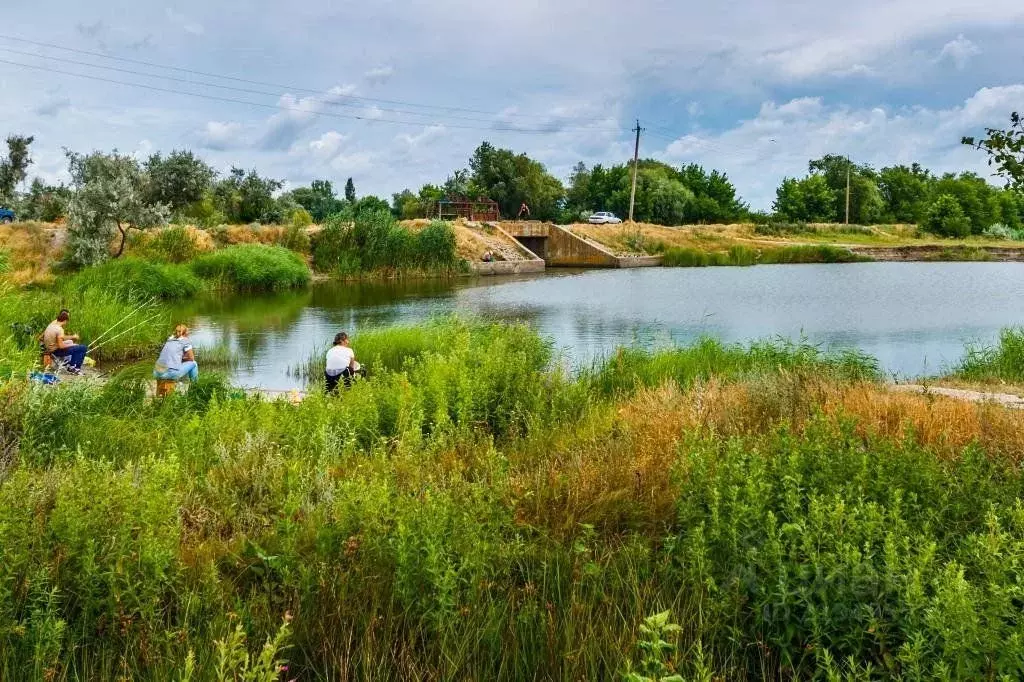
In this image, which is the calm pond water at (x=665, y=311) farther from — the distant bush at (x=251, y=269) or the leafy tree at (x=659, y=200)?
the leafy tree at (x=659, y=200)

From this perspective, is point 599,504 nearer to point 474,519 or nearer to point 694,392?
point 474,519

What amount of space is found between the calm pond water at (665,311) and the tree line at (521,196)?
683cm

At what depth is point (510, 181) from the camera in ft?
237

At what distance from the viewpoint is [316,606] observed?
3395 millimetres

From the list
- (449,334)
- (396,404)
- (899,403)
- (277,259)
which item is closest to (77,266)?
(277,259)

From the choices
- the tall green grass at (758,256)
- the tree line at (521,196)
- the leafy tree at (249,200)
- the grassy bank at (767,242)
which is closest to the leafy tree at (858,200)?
the tree line at (521,196)

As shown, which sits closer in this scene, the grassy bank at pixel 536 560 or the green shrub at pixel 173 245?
the grassy bank at pixel 536 560

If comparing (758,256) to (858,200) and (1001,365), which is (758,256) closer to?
(858,200)

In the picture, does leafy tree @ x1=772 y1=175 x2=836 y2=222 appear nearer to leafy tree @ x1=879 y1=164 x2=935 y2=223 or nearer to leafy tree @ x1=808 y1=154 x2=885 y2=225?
leafy tree @ x1=808 y1=154 x2=885 y2=225

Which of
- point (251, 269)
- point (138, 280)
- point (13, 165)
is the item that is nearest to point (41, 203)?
point (13, 165)

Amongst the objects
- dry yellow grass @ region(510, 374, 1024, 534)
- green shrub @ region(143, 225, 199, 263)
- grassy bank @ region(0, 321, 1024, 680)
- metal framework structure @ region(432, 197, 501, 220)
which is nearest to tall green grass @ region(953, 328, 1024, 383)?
dry yellow grass @ region(510, 374, 1024, 534)

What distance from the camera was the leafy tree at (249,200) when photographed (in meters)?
50.8

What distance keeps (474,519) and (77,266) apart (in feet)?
114

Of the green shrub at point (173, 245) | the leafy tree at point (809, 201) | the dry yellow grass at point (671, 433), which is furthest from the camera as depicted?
the leafy tree at point (809, 201)
